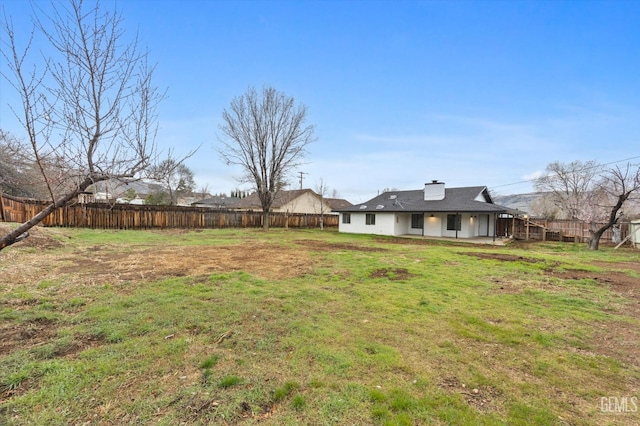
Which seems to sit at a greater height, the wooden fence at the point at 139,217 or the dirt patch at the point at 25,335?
the wooden fence at the point at 139,217

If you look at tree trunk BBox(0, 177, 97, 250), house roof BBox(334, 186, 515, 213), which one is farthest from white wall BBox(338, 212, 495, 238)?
tree trunk BBox(0, 177, 97, 250)

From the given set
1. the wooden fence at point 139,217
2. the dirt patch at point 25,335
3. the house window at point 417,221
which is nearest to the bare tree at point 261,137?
the wooden fence at point 139,217

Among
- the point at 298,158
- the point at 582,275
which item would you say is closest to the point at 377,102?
the point at 298,158

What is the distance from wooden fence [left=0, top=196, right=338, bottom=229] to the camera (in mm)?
14273

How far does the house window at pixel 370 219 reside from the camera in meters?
22.5

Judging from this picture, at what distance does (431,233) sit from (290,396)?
20852 mm

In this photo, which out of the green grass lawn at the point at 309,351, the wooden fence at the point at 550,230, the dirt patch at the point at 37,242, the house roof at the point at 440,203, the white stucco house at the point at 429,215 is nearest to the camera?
the green grass lawn at the point at 309,351

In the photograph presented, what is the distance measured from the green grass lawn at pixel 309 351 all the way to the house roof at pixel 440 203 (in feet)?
40.7

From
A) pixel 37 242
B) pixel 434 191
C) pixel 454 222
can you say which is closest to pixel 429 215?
pixel 454 222

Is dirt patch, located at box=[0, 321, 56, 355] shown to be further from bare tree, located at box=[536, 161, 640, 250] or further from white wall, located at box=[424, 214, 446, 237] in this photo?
bare tree, located at box=[536, 161, 640, 250]

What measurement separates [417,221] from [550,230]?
9.77 m

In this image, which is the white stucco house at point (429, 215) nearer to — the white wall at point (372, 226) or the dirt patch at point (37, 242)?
the white wall at point (372, 226)

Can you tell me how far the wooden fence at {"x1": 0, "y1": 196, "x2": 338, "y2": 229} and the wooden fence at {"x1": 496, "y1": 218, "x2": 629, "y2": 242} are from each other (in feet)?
61.6

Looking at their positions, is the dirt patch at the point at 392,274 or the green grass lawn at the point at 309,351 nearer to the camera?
the green grass lawn at the point at 309,351
